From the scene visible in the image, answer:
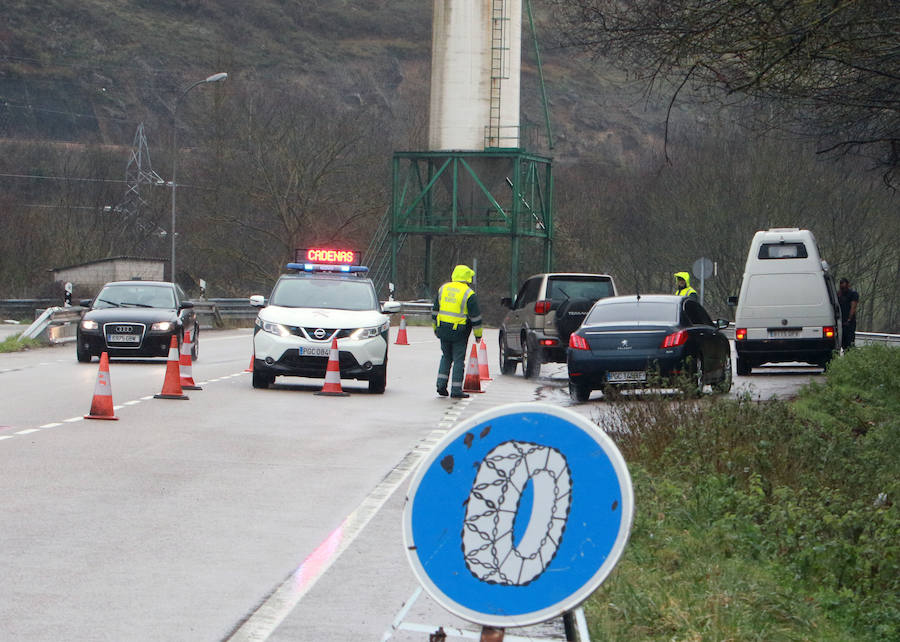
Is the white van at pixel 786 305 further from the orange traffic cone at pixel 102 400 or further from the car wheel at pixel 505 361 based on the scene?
the orange traffic cone at pixel 102 400

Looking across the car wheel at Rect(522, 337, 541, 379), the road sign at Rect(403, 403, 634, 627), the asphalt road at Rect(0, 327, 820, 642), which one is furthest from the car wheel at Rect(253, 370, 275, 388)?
the road sign at Rect(403, 403, 634, 627)

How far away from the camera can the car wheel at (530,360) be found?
26.2 metres

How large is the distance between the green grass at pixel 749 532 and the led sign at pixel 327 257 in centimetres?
1129

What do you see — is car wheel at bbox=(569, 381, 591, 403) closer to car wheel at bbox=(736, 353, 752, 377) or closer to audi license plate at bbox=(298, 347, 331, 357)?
audi license plate at bbox=(298, 347, 331, 357)

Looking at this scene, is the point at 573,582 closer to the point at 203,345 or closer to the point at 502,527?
the point at 502,527

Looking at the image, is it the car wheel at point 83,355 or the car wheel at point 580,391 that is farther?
the car wheel at point 83,355

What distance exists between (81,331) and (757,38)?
16.6 meters

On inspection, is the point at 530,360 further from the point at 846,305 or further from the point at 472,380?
Answer: the point at 846,305

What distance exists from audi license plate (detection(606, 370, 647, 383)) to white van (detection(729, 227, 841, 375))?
805 centimetres

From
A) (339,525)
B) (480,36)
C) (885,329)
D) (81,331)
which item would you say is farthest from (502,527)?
(885,329)

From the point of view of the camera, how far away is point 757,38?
1271 cm

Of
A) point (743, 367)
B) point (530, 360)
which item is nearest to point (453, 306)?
point (530, 360)

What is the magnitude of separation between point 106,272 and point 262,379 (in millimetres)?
31712

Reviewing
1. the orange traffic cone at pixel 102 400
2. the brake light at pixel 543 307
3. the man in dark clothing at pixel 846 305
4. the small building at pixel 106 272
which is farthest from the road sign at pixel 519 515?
the small building at pixel 106 272
